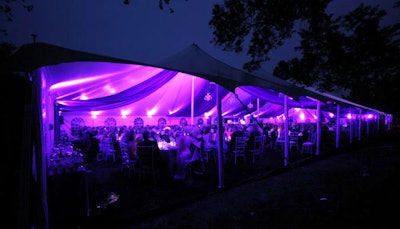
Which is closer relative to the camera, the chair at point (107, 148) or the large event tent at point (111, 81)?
the large event tent at point (111, 81)

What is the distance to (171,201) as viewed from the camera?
4.28 meters

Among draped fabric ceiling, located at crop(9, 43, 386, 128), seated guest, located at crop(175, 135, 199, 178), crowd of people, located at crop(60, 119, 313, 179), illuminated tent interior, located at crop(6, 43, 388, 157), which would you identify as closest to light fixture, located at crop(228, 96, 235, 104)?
illuminated tent interior, located at crop(6, 43, 388, 157)

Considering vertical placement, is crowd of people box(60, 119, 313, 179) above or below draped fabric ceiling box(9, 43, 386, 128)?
below

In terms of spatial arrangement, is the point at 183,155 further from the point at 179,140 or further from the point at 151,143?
the point at 151,143

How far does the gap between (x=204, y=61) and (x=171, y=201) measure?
3.61 meters

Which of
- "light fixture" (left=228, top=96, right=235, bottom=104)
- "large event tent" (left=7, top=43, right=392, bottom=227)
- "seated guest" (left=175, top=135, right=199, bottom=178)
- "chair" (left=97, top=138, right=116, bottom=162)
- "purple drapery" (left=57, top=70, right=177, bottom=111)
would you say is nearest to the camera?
"large event tent" (left=7, top=43, right=392, bottom=227)

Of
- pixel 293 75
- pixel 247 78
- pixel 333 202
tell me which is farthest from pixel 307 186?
pixel 293 75

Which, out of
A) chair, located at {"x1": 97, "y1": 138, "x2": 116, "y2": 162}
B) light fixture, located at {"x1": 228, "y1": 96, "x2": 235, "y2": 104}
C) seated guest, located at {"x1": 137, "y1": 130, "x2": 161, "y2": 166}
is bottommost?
chair, located at {"x1": 97, "y1": 138, "x2": 116, "y2": 162}

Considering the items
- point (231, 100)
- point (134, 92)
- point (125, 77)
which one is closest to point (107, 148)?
point (134, 92)

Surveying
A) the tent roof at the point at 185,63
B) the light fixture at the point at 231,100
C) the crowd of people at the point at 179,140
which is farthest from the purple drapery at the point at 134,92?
the light fixture at the point at 231,100

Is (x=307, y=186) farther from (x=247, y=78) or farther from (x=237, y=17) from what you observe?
(x=237, y=17)

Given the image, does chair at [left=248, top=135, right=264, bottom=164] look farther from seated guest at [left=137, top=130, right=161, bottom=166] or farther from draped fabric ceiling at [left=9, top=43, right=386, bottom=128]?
seated guest at [left=137, top=130, right=161, bottom=166]

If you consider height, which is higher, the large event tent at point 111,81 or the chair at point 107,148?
the large event tent at point 111,81

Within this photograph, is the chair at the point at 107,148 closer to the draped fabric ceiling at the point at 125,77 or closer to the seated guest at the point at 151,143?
the draped fabric ceiling at the point at 125,77
